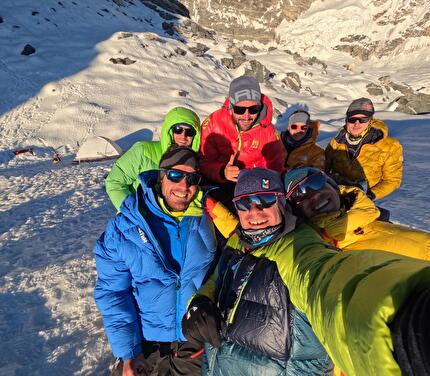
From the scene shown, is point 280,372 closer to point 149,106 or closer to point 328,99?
point 149,106

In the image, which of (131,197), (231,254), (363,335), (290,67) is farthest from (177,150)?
(290,67)

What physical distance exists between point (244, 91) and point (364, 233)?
180cm

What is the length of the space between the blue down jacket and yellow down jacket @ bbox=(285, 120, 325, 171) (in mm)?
2038

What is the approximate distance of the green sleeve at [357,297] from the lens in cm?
83

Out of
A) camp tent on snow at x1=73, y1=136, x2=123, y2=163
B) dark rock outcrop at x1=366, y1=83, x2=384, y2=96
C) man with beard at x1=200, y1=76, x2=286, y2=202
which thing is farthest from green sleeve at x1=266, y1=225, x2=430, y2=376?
dark rock outcrop at x1=366, y1=83, x2=384, y2=96

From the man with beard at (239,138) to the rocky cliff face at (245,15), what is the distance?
311 ft

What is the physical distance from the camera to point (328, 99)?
35.8m

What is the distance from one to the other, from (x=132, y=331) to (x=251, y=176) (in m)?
1.54

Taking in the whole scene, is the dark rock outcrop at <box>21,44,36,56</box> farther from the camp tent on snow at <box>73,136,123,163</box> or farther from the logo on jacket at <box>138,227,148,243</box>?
the logo on jacket at <box>138,227,148,243</box>

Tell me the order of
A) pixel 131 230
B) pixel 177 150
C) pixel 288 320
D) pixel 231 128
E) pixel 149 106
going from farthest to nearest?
1. pixel 149 106
2. pixel 231 128
3. pixel 177 150
4. pixel 131 230
5. pixel 288 320

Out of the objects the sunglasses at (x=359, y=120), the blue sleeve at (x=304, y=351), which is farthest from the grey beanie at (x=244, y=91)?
the blue sleeve at (x=304, y=351)

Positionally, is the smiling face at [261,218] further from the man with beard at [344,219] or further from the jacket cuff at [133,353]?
the jacket cuff at [133,353]

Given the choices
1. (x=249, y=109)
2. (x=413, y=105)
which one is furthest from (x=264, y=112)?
(x=413, y=105)

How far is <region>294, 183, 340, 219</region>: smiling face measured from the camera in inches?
89.7
